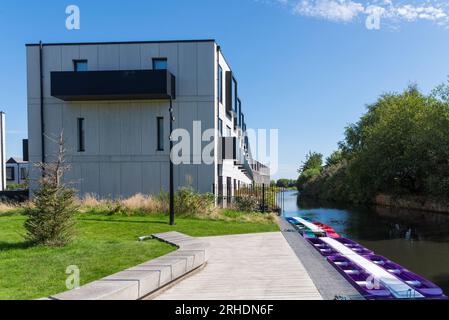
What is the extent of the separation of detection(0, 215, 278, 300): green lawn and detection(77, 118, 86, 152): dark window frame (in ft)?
25.1

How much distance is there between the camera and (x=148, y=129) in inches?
796

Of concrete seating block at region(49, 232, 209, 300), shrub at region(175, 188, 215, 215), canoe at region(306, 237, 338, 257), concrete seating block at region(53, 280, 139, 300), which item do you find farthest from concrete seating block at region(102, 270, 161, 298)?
shrub at region(175, 188, 215, 215)

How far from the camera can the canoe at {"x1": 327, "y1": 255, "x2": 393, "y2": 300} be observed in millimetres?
6279

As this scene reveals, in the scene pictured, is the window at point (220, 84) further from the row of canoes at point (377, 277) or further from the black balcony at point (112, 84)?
the row of canoes at point (377, 277)

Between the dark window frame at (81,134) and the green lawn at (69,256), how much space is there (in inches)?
301

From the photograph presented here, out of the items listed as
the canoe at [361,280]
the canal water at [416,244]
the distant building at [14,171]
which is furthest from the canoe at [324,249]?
the distant building at [14,171]

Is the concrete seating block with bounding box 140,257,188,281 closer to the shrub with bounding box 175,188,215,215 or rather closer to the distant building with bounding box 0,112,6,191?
the shrub with bounding box 175,188,215,215

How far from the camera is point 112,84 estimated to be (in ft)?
61.1

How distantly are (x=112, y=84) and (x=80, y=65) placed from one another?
3566 millimetres

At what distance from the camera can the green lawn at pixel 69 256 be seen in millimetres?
5598

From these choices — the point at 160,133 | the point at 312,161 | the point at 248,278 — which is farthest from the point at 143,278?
the point at 312,161

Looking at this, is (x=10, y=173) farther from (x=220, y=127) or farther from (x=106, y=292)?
(x=106, y=292)

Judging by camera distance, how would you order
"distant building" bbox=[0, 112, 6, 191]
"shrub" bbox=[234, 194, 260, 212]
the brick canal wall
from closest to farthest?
"shrub" bbox=[234, 194, 260, 212]
the brick canal wall
"distant building" bbox=[0, 112, 6, 191]
